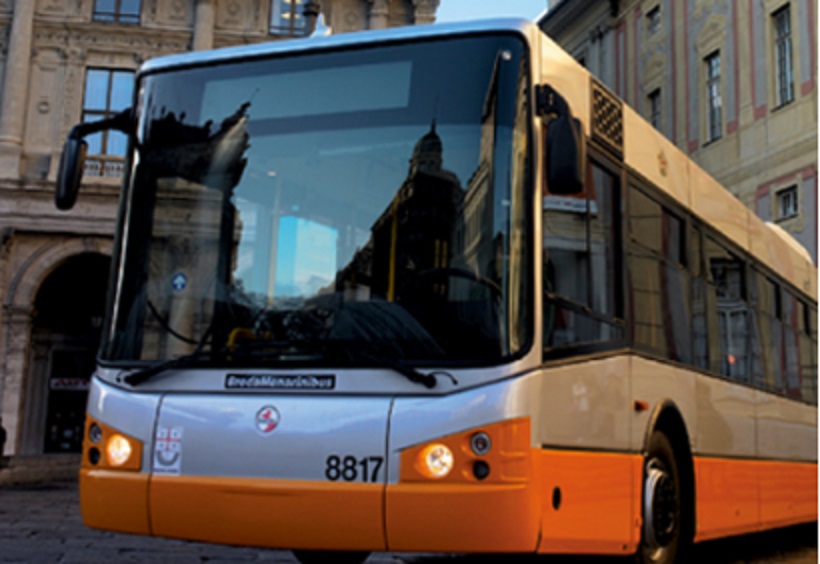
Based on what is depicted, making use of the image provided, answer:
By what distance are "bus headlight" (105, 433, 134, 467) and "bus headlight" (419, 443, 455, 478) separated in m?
1.36

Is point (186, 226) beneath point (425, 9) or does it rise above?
beneath

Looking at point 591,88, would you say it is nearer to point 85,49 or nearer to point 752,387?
point 752,387

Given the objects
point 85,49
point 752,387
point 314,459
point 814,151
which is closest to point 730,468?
point 752,387

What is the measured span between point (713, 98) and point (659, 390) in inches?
852

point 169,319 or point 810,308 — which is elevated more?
point 810,308

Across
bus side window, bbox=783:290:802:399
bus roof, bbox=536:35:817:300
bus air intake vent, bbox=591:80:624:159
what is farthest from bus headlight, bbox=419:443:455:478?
bus side window, bbox=783:290:802:399

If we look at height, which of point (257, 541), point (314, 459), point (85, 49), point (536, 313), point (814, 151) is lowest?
point (257, 541)

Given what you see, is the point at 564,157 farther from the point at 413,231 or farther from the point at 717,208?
the point at 717,208

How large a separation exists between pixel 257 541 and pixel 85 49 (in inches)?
916

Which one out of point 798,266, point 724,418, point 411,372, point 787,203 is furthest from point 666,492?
point 787,203

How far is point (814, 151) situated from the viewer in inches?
842

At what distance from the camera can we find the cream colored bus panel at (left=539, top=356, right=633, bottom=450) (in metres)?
4.78

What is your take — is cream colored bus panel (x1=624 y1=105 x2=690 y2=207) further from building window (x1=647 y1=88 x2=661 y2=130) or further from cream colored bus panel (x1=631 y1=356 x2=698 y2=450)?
building window (x1=647 y1=88 x2=661 y2=130)

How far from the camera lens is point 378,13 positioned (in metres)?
27.1
